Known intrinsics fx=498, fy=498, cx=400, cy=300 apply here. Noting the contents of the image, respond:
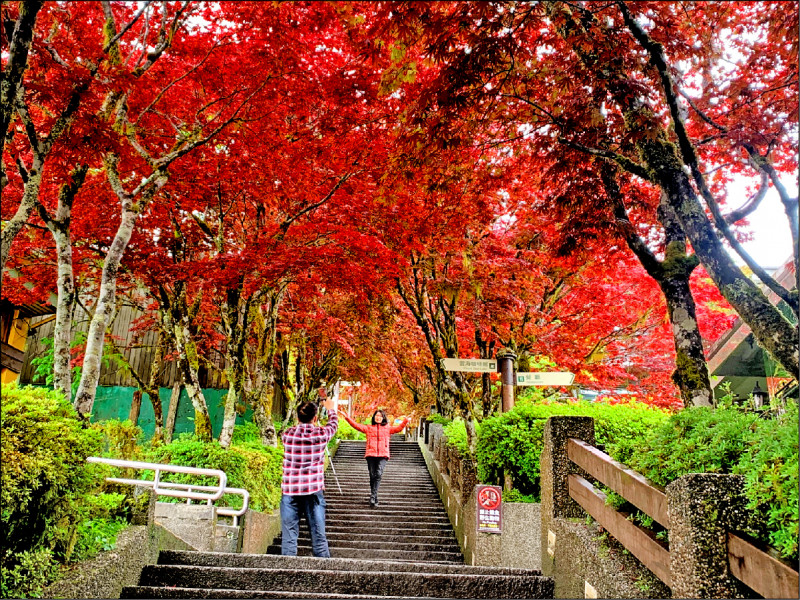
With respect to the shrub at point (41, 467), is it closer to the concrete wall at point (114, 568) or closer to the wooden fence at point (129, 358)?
the concrete wall at point (114, 568)

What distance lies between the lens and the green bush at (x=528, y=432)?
20.3 ft

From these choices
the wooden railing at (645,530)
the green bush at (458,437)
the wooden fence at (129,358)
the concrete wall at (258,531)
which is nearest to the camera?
the wooden railing at (645,530)

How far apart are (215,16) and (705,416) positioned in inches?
223

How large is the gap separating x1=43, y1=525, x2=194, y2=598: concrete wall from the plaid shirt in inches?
55.9

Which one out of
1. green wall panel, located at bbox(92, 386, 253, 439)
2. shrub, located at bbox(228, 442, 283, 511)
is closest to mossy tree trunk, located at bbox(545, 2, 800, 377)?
shrub, located at bbox(228, 442, 283, 511)

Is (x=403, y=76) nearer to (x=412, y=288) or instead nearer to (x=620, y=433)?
(x=620, y=433)

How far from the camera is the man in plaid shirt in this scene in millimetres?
5758

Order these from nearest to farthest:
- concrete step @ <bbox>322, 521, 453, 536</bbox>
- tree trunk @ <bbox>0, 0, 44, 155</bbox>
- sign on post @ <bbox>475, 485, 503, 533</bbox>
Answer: tree trunk @ <bbox>0, 0, 44, 155</bbox> < sign on post @ <bbox>475, 485, 503, 533</bbox> < concrete step @ <bbox>322, 521, 453, 536</bbox>

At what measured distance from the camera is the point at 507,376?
8.52 metres

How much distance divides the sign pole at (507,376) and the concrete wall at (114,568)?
5.49 metres

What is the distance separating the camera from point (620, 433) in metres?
6.07

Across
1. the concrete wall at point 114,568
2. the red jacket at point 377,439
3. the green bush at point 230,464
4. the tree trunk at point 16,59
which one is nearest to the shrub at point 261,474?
the green bush at point 230,464

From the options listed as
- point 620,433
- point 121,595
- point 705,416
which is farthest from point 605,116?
point 121,595

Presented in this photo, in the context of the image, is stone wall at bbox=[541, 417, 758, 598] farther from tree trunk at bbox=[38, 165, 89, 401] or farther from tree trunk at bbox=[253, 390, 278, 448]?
tree trunk at bbox=[253, 390, 278, 448]
